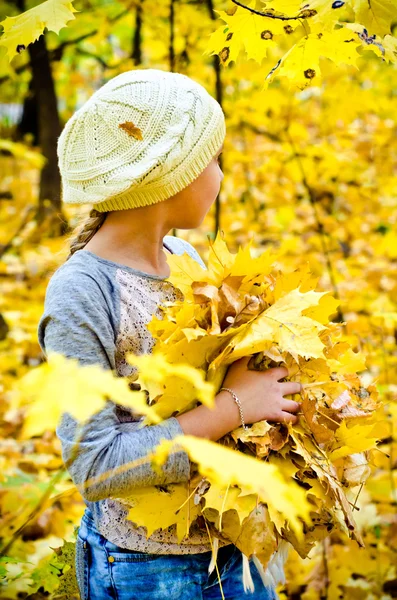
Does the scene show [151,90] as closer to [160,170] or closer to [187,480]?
[160,170]

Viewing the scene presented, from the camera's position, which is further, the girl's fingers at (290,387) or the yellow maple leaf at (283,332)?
the girl's fingers at (290,387)

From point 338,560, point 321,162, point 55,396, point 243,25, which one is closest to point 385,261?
point 321,162

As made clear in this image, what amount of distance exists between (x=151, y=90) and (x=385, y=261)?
3958 mm

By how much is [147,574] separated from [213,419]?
0.40 meters

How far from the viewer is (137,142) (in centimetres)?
138

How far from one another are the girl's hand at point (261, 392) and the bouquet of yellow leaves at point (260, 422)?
2 centimetres

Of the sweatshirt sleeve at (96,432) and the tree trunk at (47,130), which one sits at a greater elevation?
the sweatshirt sleeve at (96,432)

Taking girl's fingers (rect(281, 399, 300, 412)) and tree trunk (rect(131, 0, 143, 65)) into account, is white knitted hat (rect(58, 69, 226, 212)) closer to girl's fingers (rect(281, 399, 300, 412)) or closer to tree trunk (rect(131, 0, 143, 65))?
girl's fingers (rect(281, 399, 300, 412))

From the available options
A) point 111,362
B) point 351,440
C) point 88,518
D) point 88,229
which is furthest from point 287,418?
point 88,229

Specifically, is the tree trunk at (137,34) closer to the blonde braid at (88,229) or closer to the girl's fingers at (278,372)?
the blonde braid at (88,229)

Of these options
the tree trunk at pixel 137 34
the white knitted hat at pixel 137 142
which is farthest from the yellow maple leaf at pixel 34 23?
the tree trunk at pixel 137 34

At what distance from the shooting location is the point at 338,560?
255 centimetres

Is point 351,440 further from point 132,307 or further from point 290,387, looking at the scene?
point 132,307

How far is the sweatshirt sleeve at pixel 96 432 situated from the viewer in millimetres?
1142
